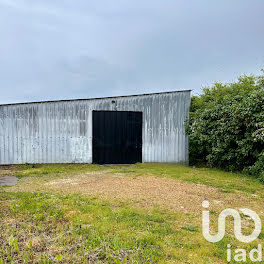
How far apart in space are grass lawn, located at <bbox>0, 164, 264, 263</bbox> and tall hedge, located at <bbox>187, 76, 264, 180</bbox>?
6.79 ft

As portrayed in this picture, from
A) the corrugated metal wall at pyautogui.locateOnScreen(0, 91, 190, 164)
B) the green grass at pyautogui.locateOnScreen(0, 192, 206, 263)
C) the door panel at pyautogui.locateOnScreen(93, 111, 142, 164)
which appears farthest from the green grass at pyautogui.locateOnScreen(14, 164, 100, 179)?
the green grass at pyautogui.locateOnScreen(0, 192, 206, 263)

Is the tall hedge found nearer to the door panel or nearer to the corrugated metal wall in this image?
the corrugated metal wall

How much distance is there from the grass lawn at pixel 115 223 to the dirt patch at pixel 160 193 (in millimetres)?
18

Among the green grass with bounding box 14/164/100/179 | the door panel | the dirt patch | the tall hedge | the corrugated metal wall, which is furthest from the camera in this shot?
the door panel

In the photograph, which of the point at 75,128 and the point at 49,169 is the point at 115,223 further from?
the point at 75,128

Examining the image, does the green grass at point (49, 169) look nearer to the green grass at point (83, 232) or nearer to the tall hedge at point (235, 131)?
the green grass at point (83, 232)

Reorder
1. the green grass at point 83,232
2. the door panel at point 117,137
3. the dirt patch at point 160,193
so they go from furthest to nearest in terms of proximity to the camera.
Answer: the door panel at point 117,137, the dirt patch at point 160,193, the green grass at point 83,232

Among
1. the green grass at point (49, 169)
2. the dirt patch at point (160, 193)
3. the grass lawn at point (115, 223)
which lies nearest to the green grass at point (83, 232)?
the grass lawn at point (115, 223)

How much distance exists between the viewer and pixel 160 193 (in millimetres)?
4309

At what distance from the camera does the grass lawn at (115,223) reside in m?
1.95

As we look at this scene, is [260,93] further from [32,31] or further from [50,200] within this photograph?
[32,31]

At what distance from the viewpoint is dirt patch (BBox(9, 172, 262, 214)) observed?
11.9 ft

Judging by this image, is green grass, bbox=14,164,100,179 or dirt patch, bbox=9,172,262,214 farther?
green grass, bbox=14,164,100,179

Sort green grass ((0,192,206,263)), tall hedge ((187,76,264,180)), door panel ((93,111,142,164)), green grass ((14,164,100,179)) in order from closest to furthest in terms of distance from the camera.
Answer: green grass ((0,192,206,263)) < tall hedge ((187,76,264,180)) < green grass ((14,164,100,179)) < door panel ((93,111,142,164))
